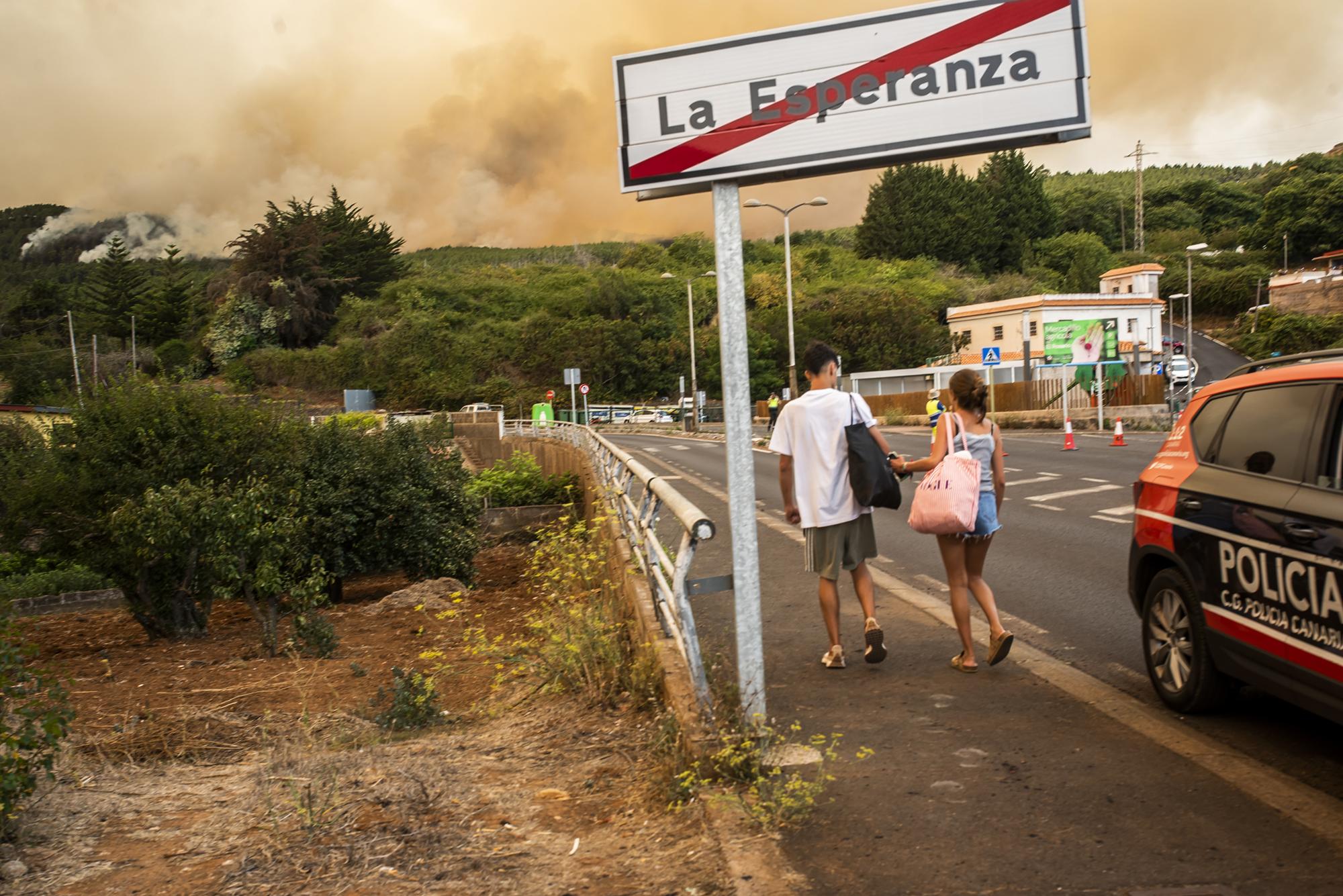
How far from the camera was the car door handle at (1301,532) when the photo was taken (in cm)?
452

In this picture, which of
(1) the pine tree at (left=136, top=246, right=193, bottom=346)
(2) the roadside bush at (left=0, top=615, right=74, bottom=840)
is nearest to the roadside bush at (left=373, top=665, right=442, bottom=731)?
(2) the roadside bush at (left=0, top=615, right=74, bottom=840)

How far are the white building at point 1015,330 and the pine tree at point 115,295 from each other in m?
58.0

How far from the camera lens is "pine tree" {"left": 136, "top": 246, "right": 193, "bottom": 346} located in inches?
3597

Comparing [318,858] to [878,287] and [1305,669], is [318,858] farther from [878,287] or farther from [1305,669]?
[878,287]

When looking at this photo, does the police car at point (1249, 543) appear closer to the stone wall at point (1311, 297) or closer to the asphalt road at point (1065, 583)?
the asphalt road at point (1065, 583)

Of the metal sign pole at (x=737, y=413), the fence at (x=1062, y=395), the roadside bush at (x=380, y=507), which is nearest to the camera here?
the metal sign pole at (x=737, y=413)

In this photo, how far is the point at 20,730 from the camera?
16.3 feet

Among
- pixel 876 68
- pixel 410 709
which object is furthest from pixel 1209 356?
pixel 876 68

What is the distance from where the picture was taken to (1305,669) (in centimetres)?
455

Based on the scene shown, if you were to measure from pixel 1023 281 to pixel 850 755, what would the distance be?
107150 mm

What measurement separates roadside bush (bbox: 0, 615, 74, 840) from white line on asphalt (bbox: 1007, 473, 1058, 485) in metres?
16.0

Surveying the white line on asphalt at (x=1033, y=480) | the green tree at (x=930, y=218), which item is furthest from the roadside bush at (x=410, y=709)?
the green tree at (x=930, y=218)

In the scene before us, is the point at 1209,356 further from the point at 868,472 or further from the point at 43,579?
the point at 868,472

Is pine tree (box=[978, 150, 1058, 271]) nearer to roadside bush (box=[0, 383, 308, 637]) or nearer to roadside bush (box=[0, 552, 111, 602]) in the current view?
roadside bush (box=[0, 552, 111, 602])
